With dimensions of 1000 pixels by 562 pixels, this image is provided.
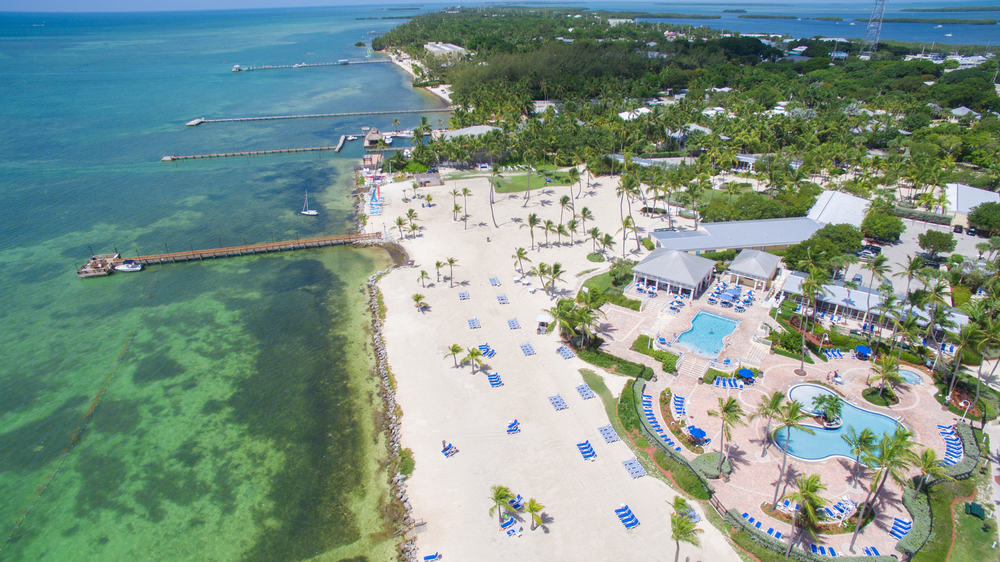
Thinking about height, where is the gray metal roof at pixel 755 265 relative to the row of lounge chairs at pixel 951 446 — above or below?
above

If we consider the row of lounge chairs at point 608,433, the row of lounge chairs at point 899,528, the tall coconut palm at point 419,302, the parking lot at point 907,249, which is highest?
the parking lot at point 907,249

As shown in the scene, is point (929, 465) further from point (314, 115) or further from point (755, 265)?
point (314, 115)

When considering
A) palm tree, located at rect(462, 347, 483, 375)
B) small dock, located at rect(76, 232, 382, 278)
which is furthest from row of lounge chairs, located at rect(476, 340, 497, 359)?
small dock, located at rect(76, 232, 382, 278)

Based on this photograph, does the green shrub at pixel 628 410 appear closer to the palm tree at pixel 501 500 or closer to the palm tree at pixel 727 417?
the palm tree at pixel 727 417

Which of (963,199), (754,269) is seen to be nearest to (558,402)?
(754,269)

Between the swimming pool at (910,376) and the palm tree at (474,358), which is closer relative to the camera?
the swimming pool at (910,376)

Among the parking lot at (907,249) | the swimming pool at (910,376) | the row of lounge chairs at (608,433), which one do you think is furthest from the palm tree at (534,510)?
the parking lot at (907,249)

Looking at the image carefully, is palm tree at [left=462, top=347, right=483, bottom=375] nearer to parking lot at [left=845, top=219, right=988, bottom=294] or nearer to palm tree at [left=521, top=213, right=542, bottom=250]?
palm tree at [left=521, top=213, right=542, bottom=250]
